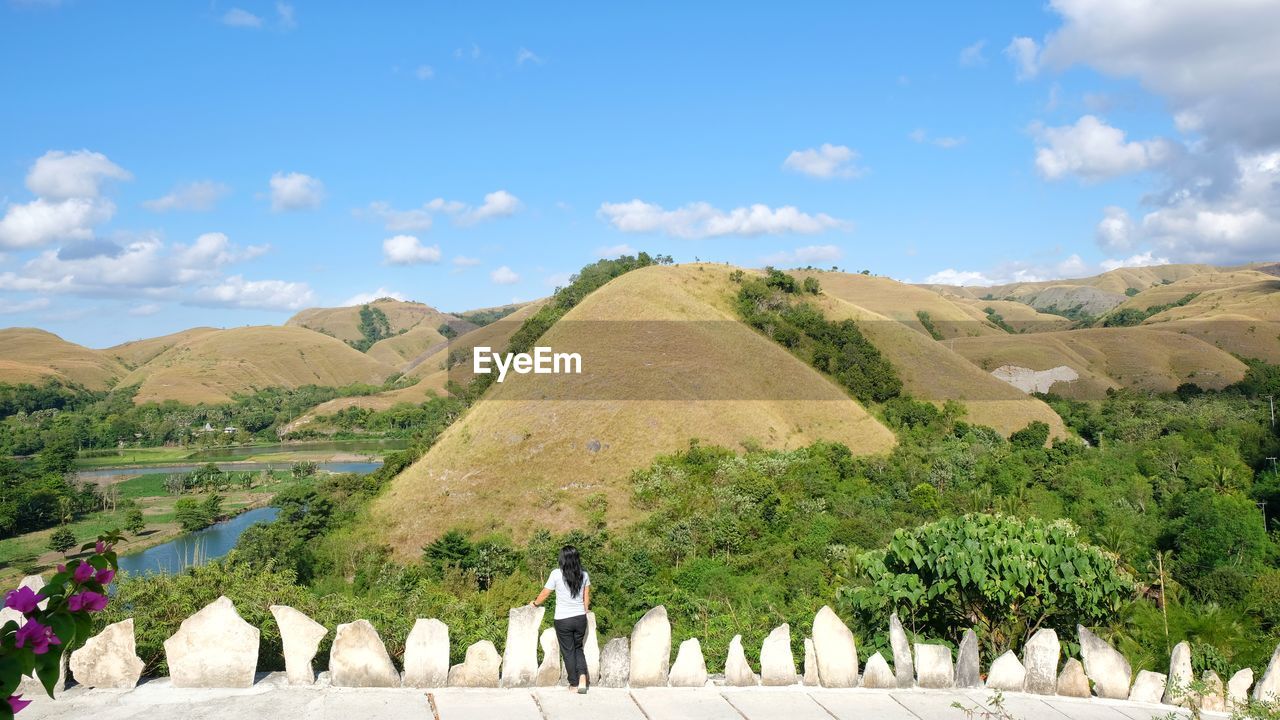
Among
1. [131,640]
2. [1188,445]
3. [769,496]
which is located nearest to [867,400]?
[1188,445]

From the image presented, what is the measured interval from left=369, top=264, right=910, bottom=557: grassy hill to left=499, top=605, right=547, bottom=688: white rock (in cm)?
3466

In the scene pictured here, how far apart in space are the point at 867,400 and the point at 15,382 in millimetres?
145870

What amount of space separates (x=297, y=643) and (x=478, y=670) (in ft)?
5.44

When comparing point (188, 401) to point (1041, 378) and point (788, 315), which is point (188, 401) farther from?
point (1041, 378)

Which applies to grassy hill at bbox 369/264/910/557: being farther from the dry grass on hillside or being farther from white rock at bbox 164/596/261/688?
the dry grass on hillside

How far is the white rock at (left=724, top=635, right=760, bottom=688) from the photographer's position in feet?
25.7

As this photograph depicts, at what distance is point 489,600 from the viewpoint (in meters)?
30.9

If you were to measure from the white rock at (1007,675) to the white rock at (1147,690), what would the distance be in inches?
43.8

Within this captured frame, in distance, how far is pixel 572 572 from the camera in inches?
315

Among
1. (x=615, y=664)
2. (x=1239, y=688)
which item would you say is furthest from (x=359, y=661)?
(x=1239, y=688)

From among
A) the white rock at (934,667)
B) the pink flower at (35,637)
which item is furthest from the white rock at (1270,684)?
the pink flower at (35,637)

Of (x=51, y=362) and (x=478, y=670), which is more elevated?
(x=51, y=362)

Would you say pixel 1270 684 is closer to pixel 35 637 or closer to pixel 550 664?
pixel 550 664

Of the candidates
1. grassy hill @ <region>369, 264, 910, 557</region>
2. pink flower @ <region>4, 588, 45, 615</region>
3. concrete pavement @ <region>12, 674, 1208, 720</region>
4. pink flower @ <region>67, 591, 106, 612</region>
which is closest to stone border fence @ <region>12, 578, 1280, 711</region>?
concrete pavement @ <region>12, 674, 1208, 720</region>
